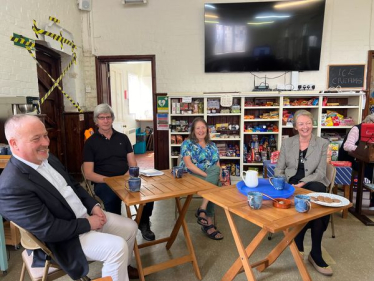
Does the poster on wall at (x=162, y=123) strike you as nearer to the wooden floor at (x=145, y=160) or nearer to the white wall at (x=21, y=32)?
the wooden floor at (x=145, y=160)

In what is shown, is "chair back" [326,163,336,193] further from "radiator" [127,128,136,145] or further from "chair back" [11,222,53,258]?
"radiator" [127,128,136,145]

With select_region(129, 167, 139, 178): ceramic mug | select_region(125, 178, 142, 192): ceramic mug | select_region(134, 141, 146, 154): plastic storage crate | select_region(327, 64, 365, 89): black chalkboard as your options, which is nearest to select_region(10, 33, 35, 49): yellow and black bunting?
select_region(129, 167, 139, 178): ceramic mug

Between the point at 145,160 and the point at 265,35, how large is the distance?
387cm

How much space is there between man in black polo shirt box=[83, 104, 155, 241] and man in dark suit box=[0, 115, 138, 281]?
796 mm

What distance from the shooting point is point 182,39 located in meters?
4.68

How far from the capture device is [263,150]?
15.1 ft

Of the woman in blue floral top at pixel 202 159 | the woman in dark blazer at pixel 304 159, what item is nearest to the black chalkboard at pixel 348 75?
the woman in dark blazer at pixel 304 159

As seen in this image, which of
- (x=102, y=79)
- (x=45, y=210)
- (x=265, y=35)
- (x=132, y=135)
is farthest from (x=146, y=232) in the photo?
(x=132, y=135)

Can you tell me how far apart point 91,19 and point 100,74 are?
95 centimetres

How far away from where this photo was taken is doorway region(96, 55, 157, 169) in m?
4.86

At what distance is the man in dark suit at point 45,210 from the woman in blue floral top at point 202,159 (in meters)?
1.33

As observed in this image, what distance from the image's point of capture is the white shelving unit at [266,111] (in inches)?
168

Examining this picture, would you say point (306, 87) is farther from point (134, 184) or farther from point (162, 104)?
point (134, 184)

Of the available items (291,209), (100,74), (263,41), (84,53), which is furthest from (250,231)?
(84,53)
